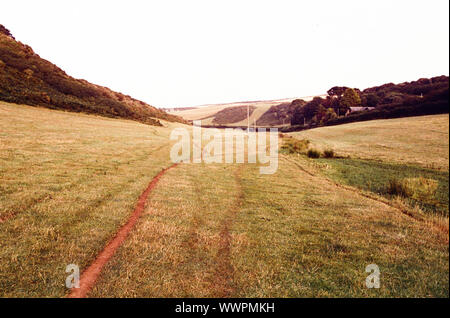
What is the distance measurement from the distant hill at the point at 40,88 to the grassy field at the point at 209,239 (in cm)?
3804

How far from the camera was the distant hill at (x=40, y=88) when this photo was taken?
44281 millimetres

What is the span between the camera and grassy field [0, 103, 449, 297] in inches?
232

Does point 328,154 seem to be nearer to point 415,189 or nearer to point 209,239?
point 415,189

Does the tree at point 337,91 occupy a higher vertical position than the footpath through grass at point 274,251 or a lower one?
higher

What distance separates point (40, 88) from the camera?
50.8m

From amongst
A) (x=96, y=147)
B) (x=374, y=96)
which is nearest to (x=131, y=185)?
(x=96, y=147)

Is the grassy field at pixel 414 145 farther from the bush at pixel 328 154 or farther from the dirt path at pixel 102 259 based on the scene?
the dirt path at pixel 102 259

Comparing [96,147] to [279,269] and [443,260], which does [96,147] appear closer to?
[279,269]

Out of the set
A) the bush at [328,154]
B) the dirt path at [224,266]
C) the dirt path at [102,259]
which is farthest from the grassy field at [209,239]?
the bush at [328,154]

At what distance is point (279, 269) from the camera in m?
6.65

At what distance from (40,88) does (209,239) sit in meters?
62.6

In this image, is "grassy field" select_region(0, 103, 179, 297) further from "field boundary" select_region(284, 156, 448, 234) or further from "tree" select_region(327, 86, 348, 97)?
"tree" select_region(327, 86, 348, 97)

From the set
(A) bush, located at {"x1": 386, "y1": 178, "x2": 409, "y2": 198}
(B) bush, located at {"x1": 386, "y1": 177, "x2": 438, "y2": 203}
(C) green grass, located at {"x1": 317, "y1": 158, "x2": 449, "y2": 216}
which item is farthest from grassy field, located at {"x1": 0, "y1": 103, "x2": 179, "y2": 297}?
(B) bush, located at {"x1": 386, "y1": 177, "x2": 438, "y2": 203}

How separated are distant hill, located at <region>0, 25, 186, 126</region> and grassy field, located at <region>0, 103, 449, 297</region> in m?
38.0
